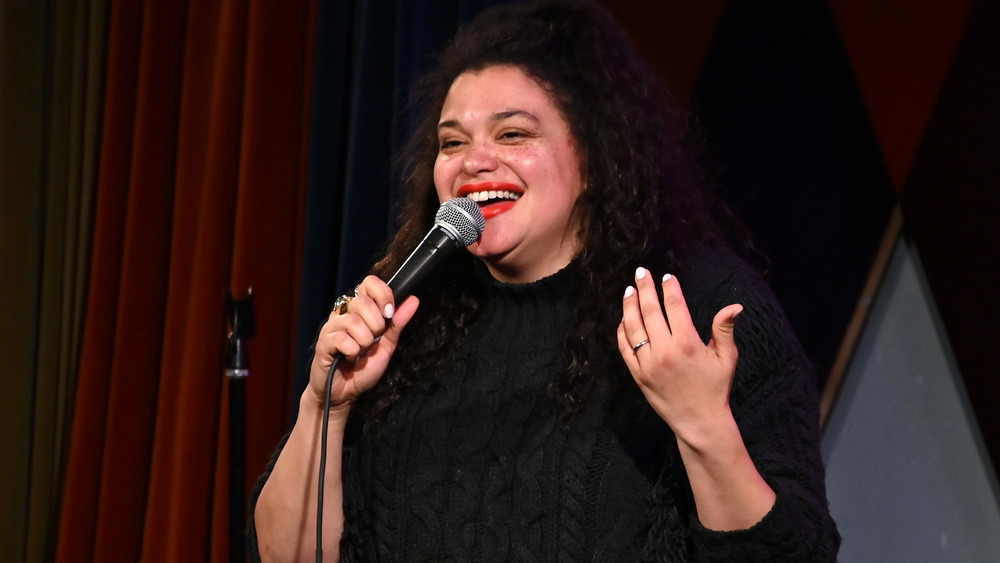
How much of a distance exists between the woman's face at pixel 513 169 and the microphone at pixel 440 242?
0.14 meters

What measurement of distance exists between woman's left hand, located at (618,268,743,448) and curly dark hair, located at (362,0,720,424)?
30cm

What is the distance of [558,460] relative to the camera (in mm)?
1275

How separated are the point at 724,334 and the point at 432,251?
36 centimetres

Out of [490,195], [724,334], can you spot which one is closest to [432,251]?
[490,195]

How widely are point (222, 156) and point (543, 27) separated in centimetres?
103

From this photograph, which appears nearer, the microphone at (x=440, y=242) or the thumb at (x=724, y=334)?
the thumb at (x=724, y=334)

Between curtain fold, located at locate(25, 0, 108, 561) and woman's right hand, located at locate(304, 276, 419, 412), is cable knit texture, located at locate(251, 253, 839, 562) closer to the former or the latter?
woman's right hand, located at locate(304, 276, 419, 412)

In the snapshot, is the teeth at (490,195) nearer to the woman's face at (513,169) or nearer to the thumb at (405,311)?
the woman's face at (513,169)

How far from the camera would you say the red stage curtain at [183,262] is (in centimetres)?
219

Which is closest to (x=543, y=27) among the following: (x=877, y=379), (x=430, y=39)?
(x=430, y=39)

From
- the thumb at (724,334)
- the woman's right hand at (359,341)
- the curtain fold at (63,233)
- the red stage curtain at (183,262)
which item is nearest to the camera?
the thumb at (724,334)

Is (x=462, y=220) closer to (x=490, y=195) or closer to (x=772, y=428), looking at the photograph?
(x=490, y=195)

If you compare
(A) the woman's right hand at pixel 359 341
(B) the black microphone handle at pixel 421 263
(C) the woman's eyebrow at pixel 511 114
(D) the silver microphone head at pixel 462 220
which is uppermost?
(C) the woman's eyebrow at pixel 511 114

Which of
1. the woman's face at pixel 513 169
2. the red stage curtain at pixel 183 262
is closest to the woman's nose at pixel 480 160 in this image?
the woman's face at pixel 513 169
